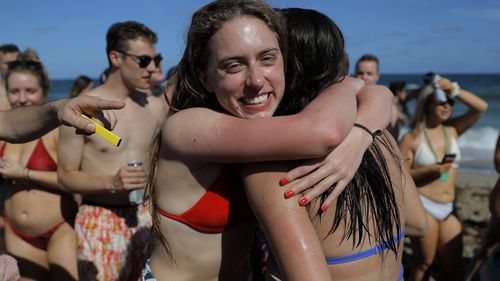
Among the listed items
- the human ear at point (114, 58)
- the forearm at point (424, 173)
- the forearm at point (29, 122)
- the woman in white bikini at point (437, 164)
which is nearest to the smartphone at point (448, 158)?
the woman in white bikini at point (437, 164)

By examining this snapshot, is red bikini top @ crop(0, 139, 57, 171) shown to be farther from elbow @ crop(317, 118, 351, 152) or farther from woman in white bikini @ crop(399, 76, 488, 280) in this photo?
woman in white bikini @ crop(399, 76, 488, 280)

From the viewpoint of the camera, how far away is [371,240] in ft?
6.55

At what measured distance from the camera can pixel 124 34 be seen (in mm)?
4449

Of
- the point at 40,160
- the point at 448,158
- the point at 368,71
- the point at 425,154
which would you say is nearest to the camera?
the point at 40,160

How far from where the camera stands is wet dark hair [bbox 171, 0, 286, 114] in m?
1.96

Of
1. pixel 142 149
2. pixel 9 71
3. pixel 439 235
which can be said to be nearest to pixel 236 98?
pixel 142 149

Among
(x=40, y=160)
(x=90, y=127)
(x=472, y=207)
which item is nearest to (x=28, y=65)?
(x=40, y=160)

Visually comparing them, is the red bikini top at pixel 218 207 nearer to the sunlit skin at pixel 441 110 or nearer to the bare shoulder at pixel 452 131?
the sunlit skin at pixel 441 110

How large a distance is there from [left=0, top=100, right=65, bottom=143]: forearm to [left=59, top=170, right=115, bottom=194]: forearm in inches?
39.5

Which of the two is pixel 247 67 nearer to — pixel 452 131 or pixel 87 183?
pixel 87 183

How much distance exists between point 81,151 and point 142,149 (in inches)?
19.2

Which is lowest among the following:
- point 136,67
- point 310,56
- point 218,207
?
point 136,67

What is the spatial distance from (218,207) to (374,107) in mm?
774

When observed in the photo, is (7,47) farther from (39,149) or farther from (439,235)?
(439,235)
